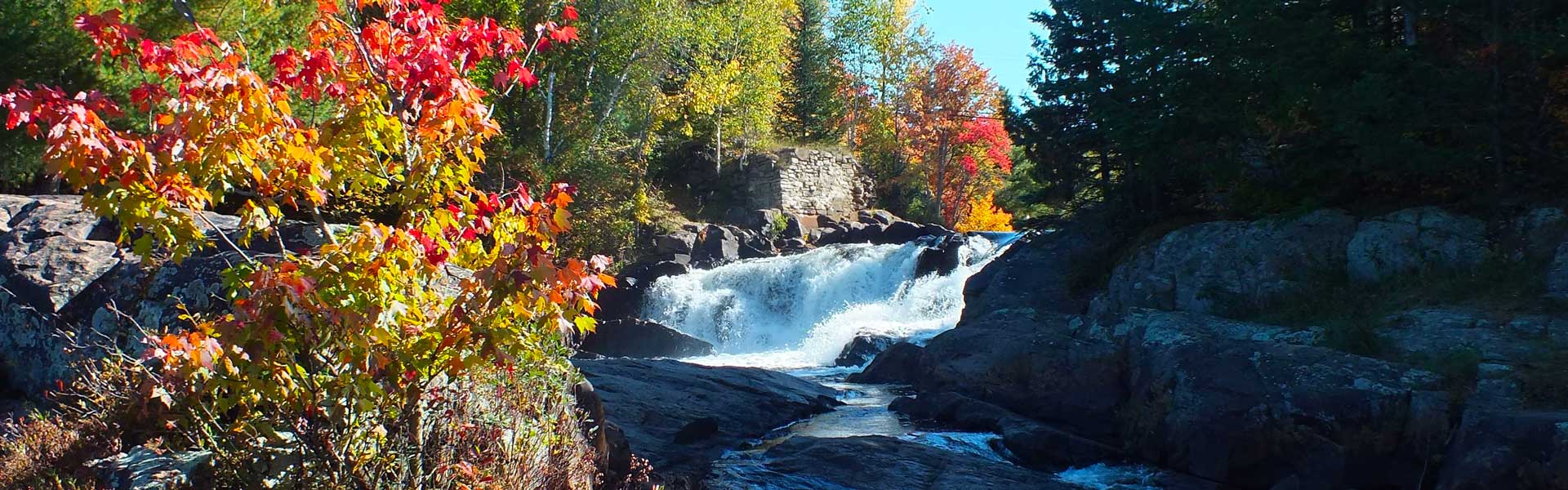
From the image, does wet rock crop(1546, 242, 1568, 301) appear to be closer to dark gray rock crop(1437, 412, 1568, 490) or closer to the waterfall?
dark gray rock crop(1437, 412, 1568, 490)

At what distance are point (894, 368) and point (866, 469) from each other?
227 inches

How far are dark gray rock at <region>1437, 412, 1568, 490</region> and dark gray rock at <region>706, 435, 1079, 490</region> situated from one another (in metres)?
2.55

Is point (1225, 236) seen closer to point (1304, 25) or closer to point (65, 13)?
point (1304, 25)

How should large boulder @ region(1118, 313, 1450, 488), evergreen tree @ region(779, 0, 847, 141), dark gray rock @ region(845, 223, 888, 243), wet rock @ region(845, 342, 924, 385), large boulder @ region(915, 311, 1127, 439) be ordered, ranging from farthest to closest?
evergreen tree @ region(779, 0, 847, 141) → dark gray rock @ region(845, 223, 888, 243) → wet rock @ region(845, 342, 924, 385) → large boulder @ region(915, 311, 1127, 439) → large boulder @ region(1118, 313, 1450, 488)

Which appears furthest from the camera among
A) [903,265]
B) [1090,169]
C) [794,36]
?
[794,36]

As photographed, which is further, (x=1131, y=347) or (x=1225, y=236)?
(x=1225, y=236)

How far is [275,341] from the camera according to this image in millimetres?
3264

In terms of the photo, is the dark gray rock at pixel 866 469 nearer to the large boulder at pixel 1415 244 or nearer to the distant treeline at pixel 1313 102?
the large boulder at pixel 1415 244

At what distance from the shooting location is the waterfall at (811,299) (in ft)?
63.3

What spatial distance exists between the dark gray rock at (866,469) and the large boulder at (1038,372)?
187 centimetres

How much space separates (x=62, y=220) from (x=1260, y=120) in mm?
12341

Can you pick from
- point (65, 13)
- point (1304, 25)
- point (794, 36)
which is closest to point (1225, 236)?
point (1304, 25)

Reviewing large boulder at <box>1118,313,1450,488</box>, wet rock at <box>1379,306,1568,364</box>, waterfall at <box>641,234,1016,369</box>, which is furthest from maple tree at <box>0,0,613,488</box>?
waterfall at <box>641,234,1016,369</box>

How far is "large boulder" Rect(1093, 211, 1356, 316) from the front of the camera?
11.0 m
